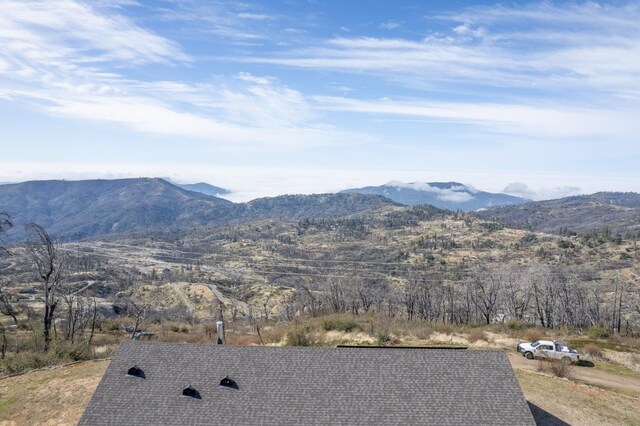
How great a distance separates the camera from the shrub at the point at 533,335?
56053 millimetres

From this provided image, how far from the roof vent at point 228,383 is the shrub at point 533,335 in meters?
43.7

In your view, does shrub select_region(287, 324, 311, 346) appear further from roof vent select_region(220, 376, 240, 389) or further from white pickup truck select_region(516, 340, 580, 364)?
roof vent select_region(220, 376, 240, 389)

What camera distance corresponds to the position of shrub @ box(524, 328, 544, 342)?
56.1 m

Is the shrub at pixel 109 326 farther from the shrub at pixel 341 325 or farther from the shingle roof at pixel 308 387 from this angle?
the shingle roof at pixel 308 387

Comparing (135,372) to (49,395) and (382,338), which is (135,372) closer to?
(49,395)

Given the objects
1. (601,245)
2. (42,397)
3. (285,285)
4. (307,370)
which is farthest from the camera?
(601,245)

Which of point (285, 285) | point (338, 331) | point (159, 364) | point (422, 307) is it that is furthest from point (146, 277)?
point (159, 364)

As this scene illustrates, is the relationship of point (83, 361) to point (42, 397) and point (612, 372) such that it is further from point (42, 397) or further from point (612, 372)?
point (612, 372)

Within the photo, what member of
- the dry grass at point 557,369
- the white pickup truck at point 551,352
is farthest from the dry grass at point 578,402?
the white pickup truck at point 551,352

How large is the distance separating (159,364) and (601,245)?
18778cm

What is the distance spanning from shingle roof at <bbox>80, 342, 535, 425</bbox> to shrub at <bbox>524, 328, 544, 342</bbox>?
33.9m

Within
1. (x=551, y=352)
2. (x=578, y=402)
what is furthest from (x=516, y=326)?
(x=578, y=402)

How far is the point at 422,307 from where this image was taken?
8381 centimetres

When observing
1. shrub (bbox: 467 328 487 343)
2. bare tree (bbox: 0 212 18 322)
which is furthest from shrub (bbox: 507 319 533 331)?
bare tree (bbox: 0 212 18 322)
